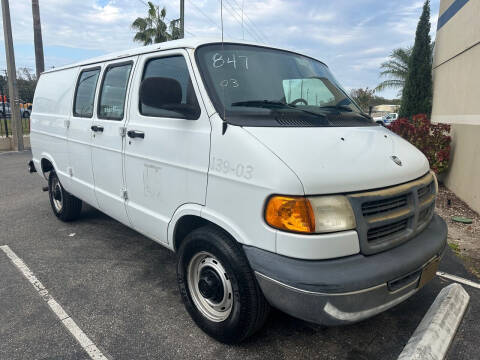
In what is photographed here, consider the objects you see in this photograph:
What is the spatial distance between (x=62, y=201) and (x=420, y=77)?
39.8 ft

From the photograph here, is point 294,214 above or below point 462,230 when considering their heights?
above

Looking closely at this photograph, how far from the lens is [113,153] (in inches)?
141

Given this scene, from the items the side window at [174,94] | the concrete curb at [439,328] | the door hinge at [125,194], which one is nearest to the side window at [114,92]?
the door hinge at [125,194]

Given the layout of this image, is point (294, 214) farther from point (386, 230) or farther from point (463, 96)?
point (463, 96)

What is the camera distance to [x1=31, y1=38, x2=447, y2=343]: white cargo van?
6.83 feet

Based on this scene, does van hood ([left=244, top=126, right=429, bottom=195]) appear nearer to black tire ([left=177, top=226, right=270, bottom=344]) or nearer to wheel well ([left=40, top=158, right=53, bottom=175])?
black tire ([left=177, top=226, right=270, bottom=344])

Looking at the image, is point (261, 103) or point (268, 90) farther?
point (268, 90)

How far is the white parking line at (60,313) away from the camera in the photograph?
102 inches

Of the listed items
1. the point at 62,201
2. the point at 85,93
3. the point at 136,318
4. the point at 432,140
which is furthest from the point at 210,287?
the point at 432,140

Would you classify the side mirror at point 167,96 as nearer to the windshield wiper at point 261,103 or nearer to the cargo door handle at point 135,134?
the windshield wiper at point 261,103

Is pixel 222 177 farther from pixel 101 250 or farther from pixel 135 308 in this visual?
pixel 101 250

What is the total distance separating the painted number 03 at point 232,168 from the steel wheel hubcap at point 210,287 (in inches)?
24.2

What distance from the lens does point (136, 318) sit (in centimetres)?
298

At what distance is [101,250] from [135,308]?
4.77 feet
